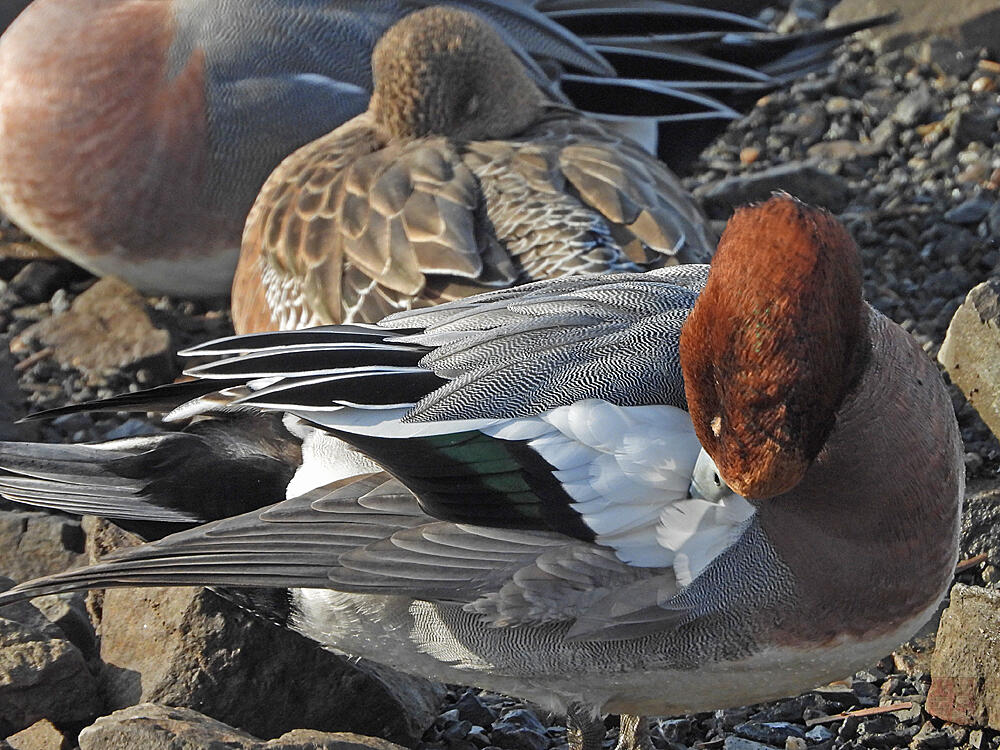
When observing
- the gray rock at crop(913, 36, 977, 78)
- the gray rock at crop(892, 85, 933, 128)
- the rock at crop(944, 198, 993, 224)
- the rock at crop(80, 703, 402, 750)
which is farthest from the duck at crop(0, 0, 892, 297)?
the rock at crop(80, 703, 402, 750)

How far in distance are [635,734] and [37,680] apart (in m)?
1.20

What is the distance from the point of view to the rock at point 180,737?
101 inches

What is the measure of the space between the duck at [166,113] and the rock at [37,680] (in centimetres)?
204

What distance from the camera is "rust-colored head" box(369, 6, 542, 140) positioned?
4066 mm

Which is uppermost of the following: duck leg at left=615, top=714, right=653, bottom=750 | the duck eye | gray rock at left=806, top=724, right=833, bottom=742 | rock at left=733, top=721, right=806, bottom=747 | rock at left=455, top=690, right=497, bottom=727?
the duck eye

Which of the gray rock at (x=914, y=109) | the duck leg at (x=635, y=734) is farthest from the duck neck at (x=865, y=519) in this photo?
the gray rock at (x=914, y=109)

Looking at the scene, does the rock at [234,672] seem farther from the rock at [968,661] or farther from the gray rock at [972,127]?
the gray rock at [972,127]

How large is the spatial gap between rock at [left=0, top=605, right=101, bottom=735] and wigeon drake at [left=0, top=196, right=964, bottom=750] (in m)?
0.32

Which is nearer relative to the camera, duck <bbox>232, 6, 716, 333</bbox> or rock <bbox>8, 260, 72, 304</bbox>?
duck <bbox>232, 6, 716, 333</bbox>

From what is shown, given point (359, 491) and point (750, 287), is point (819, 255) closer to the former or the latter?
point (750, 287)

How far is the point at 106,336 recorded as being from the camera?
4789mm

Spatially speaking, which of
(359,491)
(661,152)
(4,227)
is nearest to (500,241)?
(359,491)

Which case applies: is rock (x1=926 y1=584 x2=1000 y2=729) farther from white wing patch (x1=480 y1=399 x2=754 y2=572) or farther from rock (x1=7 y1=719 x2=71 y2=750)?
rock (x1=7 y1=719 x2=71 y2=750)

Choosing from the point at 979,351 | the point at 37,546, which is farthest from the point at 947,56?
the point at 37,546
